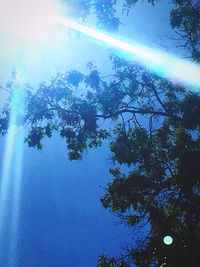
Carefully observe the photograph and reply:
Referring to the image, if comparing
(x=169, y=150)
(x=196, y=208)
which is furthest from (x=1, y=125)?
(x=196, y=208)

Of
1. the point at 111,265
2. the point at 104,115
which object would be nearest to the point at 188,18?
the point at 104,115

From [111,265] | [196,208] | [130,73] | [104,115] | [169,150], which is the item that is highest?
[130,73]

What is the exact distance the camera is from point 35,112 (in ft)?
54.1

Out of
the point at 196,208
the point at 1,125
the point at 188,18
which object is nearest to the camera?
the point at 196,208

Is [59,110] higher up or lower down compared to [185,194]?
higher up

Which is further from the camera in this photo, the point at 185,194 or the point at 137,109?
the point at 137,109

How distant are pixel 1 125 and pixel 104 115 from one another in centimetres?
454

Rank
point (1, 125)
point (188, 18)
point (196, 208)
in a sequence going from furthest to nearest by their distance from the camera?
point (1, 125) → point (188, 18) → point (196, 208)

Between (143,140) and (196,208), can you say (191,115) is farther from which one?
(196,208)

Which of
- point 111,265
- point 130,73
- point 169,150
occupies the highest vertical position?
point 130,73

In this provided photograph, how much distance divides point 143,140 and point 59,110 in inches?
147

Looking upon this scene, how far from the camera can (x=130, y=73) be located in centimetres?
1678

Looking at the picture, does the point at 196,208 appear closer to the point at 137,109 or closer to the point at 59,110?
the point at 137,109

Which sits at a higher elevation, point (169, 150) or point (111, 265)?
point (169, 150)
